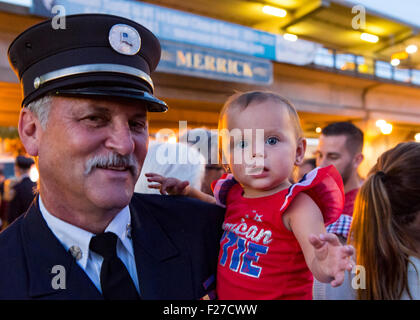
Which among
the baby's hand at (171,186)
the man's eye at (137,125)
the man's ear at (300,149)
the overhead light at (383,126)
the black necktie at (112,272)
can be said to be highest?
the overhead light at (383,126)

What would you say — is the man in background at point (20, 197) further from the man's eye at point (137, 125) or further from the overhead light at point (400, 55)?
the overhead light at point (400, 55)

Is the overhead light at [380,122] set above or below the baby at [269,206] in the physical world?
above

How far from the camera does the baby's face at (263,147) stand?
1534 mm

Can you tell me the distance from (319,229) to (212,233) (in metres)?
0.54

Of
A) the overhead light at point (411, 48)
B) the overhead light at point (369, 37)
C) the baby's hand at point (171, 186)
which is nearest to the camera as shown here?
the baby's hand at point (171, 186)

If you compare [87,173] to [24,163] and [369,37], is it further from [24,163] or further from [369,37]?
[369,37]

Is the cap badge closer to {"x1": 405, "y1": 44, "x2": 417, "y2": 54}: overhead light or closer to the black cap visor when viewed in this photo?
the black cap visor

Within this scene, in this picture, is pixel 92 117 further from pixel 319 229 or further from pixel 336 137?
pixel 336 137

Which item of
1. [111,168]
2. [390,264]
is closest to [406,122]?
[390,264]

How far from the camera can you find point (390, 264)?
5.33 ft

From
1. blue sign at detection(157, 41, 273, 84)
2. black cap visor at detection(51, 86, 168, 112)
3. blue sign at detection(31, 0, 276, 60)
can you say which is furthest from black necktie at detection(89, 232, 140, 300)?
blue sign at detection(157, 41, 273, 84)

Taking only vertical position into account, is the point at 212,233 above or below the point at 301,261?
above

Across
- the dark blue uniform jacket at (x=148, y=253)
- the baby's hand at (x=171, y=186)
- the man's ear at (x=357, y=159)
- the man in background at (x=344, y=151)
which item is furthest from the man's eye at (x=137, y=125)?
the man's ear at (x=357, y=159)

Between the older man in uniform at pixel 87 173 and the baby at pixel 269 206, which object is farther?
the baby at pixel 269 206
